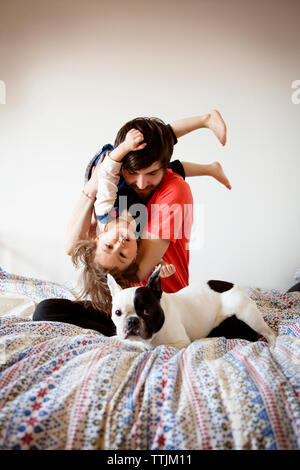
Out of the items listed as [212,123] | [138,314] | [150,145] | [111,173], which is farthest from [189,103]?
[138,314]

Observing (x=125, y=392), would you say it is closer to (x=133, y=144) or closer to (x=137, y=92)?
(x=133, y=144)

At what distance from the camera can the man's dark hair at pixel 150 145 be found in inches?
42.1

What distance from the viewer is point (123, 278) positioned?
3.28 feet

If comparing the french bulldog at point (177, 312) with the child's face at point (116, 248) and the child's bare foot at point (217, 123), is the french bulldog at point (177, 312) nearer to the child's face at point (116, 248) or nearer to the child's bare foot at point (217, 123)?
the child's face at point (116, 248)

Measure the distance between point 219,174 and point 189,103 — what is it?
0.37 metres

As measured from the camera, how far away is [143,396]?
583 mm

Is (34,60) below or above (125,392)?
above

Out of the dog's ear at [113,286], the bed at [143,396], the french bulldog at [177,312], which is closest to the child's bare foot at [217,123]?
the french bulldog at [177,312]

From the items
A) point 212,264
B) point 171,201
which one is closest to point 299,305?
point 212,264

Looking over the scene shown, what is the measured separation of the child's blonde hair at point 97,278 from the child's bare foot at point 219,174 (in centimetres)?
71

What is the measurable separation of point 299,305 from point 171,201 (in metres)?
0.72

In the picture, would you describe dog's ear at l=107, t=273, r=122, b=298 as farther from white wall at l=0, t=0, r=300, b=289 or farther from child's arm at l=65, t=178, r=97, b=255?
white wall at l=0, t=0, r=300, b=289

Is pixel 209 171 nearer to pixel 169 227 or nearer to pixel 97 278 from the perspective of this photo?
pixel 169 227

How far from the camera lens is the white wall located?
5.05 feet
